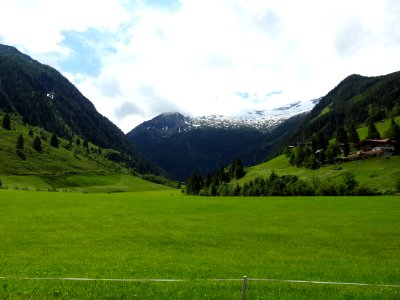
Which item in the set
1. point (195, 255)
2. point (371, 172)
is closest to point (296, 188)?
point (371, 172)

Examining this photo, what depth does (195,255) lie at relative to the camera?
3553 cm

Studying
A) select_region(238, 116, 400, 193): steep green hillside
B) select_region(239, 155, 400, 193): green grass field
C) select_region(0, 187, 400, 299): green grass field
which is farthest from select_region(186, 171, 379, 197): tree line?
select_region(0, 187, 400, 299): green grass field

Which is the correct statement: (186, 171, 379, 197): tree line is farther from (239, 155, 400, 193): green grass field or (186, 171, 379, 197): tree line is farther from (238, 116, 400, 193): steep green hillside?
(239, 155, 400, 193): green grass field

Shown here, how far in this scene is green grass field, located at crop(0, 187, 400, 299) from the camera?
2092cm

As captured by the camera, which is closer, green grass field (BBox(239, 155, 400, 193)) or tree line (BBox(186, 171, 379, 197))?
tree line (BBox(186, 171, 379, 197))

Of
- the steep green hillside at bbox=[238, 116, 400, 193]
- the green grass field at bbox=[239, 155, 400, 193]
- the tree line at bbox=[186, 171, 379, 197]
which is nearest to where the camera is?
the tree line at bbox=[186, 171, 379, 197]

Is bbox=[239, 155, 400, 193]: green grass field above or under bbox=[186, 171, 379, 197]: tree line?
above

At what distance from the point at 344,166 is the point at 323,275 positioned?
178m

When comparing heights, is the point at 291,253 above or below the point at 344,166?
below

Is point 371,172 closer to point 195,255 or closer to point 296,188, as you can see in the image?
point 296,188

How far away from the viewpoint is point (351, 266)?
3067 centimetres

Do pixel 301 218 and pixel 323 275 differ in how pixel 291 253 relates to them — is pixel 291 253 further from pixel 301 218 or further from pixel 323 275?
pixel 301 218

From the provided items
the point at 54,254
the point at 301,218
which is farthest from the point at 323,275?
the point at 301,218

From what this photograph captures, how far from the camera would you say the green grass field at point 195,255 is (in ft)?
→ 68.6
